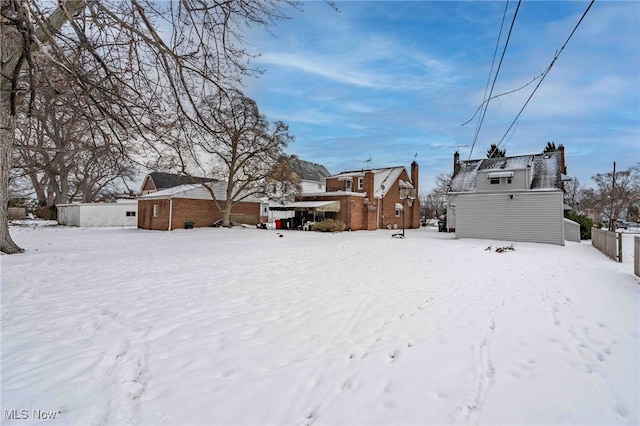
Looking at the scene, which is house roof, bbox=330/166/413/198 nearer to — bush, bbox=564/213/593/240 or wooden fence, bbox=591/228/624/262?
bush, bbox=564/213/593/240

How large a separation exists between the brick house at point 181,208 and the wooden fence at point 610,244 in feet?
85.0

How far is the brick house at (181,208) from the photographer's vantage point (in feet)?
85.4

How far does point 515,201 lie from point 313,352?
68.4 feet

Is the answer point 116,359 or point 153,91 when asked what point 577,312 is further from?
point 153,91

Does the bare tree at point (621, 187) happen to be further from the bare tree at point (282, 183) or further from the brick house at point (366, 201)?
the bare tree at point (282, 183)

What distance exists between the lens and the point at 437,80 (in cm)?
1009

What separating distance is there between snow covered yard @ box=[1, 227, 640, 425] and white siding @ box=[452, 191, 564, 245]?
1360 centimetres

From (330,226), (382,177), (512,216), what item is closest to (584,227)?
(512,216)

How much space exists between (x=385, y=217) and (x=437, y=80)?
947 inches

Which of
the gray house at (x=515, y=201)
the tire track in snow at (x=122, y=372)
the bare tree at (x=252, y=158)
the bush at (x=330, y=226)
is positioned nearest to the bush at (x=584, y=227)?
the gray house at (x=515, y=201)

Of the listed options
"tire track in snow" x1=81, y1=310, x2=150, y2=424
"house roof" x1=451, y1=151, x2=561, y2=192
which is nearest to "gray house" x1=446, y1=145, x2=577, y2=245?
"house roof" x1=451, y1=151, x2=561, y2=192

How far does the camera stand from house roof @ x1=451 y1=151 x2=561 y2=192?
20.2 metres

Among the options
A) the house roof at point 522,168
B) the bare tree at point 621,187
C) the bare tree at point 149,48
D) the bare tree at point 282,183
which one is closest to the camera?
the bare tree at point 149,48

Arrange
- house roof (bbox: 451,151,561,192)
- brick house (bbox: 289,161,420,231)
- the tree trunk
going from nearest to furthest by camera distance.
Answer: the tree trunk < house roof (bbox: 451,151,561,192) < brick house (bbox: 289,161,420,231)
